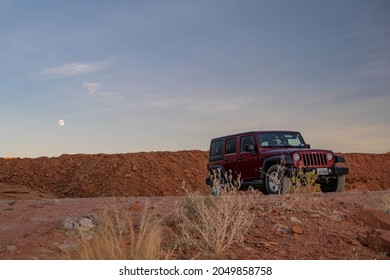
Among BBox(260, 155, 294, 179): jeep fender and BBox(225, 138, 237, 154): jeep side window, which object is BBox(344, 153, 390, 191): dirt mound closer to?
BBox(225, 138, 237, 154): jeep side window

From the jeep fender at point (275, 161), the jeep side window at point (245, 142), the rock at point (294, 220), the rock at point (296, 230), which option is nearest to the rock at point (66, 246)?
the rock at point (296, 230)

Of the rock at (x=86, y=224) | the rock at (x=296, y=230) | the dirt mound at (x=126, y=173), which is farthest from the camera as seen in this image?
the dirt mound at (x=126, y=173)

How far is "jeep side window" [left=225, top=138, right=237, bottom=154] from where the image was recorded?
54.2ft

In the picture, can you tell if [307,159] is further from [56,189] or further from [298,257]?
[56,189]

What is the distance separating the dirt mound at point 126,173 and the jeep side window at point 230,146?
12.5 meters

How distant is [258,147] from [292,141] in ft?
4.13

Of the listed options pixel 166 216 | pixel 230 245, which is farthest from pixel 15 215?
pixel 230 245

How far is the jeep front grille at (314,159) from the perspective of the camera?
570 inches

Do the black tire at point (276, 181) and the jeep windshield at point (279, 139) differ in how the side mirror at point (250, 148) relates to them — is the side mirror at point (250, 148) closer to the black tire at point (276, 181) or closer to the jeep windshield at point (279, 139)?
the jeep windshield at point (279, 139)

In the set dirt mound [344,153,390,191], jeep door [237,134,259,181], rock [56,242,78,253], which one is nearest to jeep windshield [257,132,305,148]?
jeep door [237,134,259,181]

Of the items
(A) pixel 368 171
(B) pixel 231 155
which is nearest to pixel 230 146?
(B) pixel 231 155

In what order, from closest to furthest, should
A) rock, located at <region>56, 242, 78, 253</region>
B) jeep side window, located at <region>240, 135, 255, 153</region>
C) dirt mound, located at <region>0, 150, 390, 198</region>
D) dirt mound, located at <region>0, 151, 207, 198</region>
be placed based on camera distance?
rock, located at <region>56, 242, 78, 253</region>, jeep side window, located at <region>240, 135, 255, 153</region>, dirt mound, located at <region>0, 151, 207, 198</region>, dirt mound, located at <region>0, 150, 390, 198</region>

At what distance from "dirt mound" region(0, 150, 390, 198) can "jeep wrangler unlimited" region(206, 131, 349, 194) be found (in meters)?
12.8

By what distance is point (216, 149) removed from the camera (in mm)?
17438
